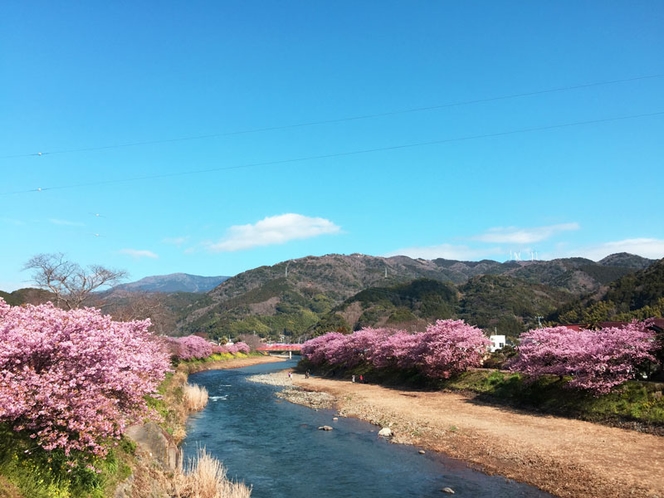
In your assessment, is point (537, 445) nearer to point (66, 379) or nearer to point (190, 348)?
point (66, 379)

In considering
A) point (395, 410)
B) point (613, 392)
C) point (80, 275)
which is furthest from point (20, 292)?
point (613, 392)

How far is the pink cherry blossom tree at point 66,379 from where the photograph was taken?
30.5ft

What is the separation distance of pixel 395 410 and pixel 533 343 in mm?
12806

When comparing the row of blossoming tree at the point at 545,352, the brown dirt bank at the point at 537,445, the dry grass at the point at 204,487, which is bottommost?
the brown dirt bank at the point at 537,445

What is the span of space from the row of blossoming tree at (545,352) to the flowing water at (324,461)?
13.4m

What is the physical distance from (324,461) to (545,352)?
19.9m

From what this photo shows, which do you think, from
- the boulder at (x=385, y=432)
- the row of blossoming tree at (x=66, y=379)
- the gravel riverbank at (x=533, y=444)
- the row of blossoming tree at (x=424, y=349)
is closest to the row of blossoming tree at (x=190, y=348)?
the row of blossoming tree at (x=424, y=349)

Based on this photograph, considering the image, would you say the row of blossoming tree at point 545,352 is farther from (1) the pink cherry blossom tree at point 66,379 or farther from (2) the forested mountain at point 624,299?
(2) the forested mountain at point 624,299

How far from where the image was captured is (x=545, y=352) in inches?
1294

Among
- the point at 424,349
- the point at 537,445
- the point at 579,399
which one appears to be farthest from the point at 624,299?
the point at 537,445

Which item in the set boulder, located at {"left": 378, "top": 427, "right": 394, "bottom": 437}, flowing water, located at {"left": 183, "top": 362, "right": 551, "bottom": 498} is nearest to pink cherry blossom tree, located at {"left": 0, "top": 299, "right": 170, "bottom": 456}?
flowing water, located at {"left": 183, "top": 362, "right": 551, "bottom": 498}

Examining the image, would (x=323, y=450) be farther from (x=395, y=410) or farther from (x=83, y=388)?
(x=83, y=388)

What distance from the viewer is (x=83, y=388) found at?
32.6 feet

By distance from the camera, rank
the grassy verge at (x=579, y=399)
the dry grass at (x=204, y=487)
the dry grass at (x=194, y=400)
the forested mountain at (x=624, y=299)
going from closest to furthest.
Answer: the dry grass at (x=204, y=487), the grassy verge at (x=579, y=399), the dry grass at (x=194, y=400), the forested mountain at (x=624, y=299)
